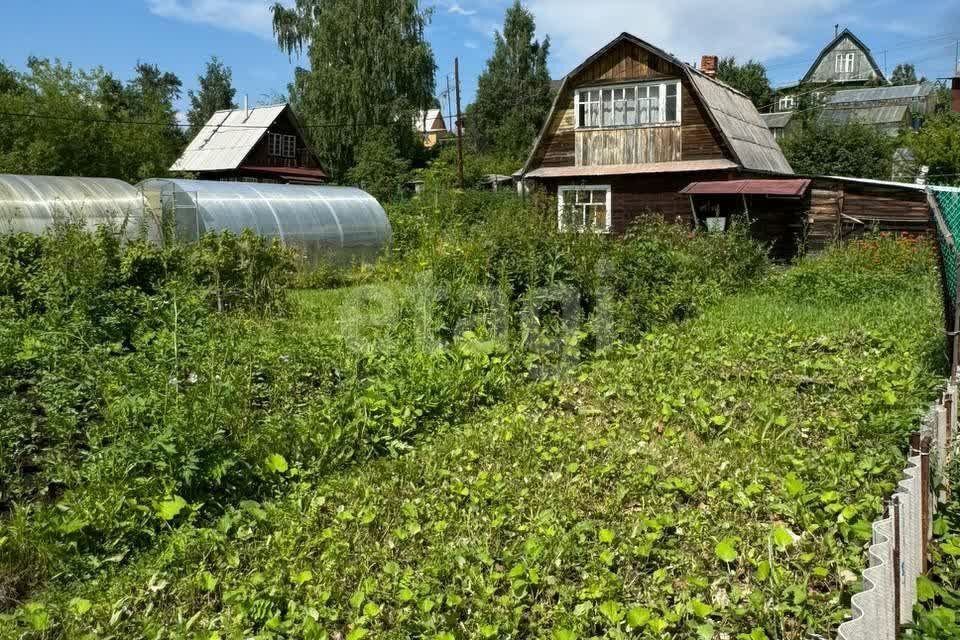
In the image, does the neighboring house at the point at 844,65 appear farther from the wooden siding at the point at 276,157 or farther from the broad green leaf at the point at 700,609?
the broad green leaf at the point at 700,609

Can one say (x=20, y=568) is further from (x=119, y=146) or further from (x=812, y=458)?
(x=119, y=146)

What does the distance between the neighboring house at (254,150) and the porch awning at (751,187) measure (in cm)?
2421

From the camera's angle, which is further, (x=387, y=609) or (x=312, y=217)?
(x=312, y=217)

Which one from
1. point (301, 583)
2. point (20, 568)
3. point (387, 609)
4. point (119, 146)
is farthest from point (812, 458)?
point (119, 146)

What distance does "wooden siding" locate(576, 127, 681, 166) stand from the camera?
2117 cm

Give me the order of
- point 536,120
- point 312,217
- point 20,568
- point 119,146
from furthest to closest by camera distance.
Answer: point 536,120 → point 119,146 → point 312,217 → point 20,568

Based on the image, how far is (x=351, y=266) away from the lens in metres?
17.4

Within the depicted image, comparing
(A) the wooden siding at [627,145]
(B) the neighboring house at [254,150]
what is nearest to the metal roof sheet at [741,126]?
(A) the wooden siding at [627,145]

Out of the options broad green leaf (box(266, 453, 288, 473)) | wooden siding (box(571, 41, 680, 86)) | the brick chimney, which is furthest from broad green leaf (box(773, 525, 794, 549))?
the brick chimney

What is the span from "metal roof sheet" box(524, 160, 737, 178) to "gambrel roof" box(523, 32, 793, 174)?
20cm

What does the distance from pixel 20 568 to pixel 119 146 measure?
30860 millimetres

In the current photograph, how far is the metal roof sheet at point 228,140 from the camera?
38125 mm

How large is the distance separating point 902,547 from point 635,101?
20.1 meters

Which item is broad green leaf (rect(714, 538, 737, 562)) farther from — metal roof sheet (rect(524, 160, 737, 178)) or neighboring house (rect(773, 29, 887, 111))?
neighboring house (rect(773, 29, 887, 111))
